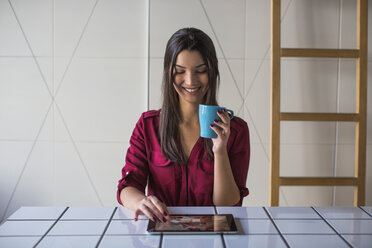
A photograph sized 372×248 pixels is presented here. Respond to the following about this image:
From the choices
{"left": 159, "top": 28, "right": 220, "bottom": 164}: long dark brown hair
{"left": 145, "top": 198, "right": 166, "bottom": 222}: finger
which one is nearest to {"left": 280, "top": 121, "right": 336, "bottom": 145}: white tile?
{"left": 159, "top": 28, "right": 220, "bottom": 164}: long dark brown hair

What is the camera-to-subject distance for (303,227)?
88 centimetres

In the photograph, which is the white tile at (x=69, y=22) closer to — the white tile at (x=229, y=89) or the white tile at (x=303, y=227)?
the white tile at (x=229, y=89)

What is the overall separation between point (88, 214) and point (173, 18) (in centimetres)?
139

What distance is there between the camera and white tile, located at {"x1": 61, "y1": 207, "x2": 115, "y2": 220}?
93 centimetres

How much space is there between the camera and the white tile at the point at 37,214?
93 centimetres

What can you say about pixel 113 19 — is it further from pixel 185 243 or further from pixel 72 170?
pixel 185 243

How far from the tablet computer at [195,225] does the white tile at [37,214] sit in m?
0.25

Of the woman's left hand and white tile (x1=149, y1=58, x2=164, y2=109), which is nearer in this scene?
the woman's left hand

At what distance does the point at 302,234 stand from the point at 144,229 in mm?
339

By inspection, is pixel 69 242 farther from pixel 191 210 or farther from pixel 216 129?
pixel 216 129

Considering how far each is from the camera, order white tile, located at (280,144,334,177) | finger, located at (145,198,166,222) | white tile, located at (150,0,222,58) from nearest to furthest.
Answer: finger, located at (145,198,166,222)
white tile, located at (150,0,222,58)
white tile, located at (280,144,334,177)

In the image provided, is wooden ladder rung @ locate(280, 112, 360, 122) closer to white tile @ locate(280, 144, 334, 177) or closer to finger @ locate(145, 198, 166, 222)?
white tile @ locate(280, 144, 334, 177)

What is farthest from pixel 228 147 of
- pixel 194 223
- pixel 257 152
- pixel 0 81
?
pixel 0 81

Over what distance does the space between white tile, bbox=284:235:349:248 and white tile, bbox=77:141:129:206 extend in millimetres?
1515
